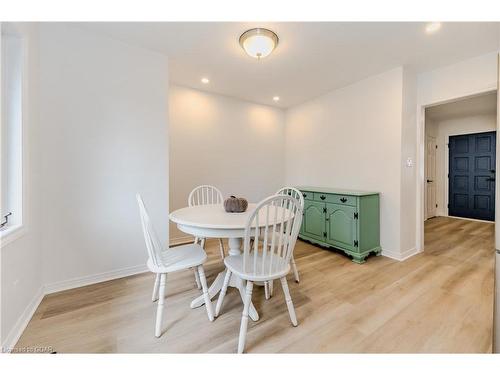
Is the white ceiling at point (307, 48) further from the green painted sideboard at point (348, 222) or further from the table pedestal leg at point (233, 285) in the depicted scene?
the table pedestal leg at point (233, 285)

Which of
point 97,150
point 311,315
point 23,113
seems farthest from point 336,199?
point 23,113

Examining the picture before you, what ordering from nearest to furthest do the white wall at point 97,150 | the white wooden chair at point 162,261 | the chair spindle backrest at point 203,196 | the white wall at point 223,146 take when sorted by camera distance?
the white wooden chair at point 162,261
the white wall at point 97,150
the chair spindle backrest at point 203,196
the white wall at point 223,146

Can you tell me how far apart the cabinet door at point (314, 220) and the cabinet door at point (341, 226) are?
3.9 inches

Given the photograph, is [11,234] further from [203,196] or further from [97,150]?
[203,196]

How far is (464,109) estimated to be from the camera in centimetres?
416

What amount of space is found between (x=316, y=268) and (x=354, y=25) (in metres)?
2.36

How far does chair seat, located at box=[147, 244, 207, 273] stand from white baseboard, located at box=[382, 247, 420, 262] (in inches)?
94.5

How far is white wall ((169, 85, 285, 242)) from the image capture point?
319cm

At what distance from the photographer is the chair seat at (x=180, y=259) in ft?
4.75

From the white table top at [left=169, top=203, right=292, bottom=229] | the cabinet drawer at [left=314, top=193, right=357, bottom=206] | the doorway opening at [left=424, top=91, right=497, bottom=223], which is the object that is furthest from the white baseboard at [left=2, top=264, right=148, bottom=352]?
the doorway opening at [left=424, top=91, right=497, bottom=223]

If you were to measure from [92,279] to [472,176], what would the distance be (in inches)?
274

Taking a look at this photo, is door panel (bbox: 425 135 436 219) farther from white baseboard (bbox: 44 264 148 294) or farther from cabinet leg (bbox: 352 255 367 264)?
white baseboard (bbox: 44 264 148 294)

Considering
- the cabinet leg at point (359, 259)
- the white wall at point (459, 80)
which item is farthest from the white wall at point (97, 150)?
the white wall at point (459, 80)
